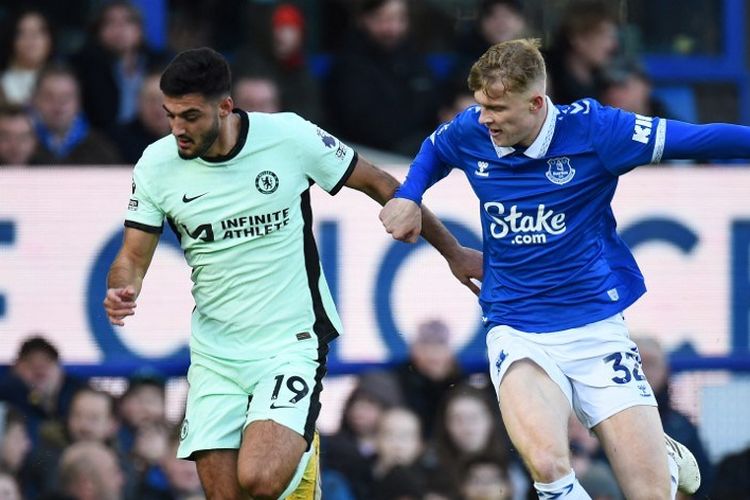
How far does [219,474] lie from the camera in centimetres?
711

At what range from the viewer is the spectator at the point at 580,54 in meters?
10.6

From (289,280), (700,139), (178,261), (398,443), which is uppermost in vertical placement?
(700,139)

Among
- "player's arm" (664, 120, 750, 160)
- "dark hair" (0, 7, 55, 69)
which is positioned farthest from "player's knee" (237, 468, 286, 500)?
"dark hair" (0, 7, 55, 69)

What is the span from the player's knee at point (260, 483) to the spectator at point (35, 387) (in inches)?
110

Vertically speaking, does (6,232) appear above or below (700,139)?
below

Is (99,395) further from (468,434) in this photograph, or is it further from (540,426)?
(540,426)

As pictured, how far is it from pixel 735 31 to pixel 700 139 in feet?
17.2

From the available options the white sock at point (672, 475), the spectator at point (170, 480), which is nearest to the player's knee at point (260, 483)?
the white sock at point (672, 475)

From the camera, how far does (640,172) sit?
980cm

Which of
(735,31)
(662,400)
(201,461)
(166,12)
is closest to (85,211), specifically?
(166,12)

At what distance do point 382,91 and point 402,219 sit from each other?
10.9 feet

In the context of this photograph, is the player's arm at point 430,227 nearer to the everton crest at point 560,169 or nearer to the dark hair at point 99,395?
the everton crest at point 560,169

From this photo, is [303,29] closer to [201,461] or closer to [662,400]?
[662,400]

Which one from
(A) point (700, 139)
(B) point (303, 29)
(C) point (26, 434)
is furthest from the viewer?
(B) point (303, 29)
